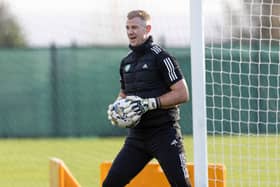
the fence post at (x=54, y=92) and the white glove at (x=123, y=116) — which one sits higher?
the white glove at (x=123, y=116)

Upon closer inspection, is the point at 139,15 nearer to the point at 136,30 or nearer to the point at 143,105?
the point at 136,30

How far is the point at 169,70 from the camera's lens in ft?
24.5

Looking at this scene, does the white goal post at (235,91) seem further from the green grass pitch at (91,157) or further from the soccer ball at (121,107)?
the soccer ball at (121,107)

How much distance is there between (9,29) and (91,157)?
958 inches

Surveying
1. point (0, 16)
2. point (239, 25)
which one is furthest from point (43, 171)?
Answer: point (0, 16)

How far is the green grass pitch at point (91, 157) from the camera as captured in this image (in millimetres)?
11662

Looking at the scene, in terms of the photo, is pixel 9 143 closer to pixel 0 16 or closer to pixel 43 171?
pixel 43 171

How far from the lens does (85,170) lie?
A: 13383 millimetres

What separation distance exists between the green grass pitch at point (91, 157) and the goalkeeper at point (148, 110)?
1.61 m

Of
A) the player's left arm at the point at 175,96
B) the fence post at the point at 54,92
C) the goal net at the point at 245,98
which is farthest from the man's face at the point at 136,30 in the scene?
the fence post at the point at 54,92

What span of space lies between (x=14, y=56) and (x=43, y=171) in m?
8.11

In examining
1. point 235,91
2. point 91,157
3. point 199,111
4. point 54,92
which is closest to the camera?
point 199,111

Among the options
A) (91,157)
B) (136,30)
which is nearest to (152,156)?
(136,30)

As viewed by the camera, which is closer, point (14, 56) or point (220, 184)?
point (220, 184)
